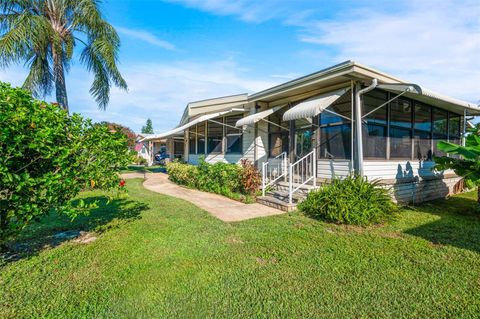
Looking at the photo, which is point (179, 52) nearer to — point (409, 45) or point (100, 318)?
point (409, 45)

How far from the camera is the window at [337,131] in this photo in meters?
7.26

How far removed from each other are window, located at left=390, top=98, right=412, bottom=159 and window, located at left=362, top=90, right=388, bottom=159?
423 mm

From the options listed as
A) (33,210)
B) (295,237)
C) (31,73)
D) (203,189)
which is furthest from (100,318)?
(31,73)

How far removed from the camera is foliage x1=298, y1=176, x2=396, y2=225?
5.56 meters

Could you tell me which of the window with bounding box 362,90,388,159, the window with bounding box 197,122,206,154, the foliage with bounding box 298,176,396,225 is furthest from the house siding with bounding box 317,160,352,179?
the window with bounding box 197,122,206,154

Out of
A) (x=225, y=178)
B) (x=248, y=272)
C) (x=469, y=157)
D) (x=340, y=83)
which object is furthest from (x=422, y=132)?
(x=248, y=272)

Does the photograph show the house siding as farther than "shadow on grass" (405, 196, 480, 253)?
Yes

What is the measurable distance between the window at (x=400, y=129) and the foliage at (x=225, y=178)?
15.1 ft

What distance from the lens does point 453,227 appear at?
5.48 meters

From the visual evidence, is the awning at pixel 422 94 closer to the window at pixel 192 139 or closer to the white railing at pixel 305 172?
the white railing at pixel 305 172

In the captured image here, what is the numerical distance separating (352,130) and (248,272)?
531 centimetres

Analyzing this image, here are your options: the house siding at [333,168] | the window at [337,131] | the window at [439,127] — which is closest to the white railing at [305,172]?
the house siding at [333,168]

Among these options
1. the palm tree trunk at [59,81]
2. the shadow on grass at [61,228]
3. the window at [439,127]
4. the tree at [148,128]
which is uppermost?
the tree at [148,128]

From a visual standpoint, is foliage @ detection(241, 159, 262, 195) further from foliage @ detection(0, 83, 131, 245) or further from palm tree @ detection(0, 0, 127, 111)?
palm tree @ detection(0, 0, 127, 111)
